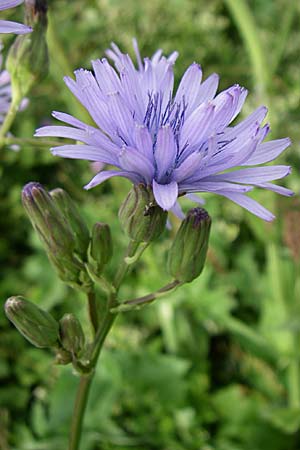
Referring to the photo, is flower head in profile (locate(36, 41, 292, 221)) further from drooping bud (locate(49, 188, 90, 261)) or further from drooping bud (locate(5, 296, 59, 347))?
drooping bud (locate(5, 296, 59, 347))

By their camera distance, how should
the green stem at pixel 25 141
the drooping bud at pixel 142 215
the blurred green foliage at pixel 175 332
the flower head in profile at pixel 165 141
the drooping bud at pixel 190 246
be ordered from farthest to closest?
the blurred green foliage at pixel 175 332 < the green stem at pixel 25 141 < the drooping bud at pixel 190 246 < the drooping bud at pixel 142 215 < the flower head in profile at pixel 165 141

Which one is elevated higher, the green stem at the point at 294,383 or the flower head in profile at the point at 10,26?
the flower head in profile at the point at 10,26

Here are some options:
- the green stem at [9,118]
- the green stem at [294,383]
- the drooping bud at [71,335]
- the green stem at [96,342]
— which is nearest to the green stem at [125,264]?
the green stem at [96,342]

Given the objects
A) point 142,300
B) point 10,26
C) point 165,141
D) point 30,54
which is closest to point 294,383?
point 142,300

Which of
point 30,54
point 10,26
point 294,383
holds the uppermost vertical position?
point 30,54

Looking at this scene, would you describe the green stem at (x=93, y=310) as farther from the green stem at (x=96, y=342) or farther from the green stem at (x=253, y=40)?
the green stem at (x=253, y=40)

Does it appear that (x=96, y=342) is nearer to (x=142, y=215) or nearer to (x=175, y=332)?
(x=142, y=215)

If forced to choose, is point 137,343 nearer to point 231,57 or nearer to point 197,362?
point 197,362
